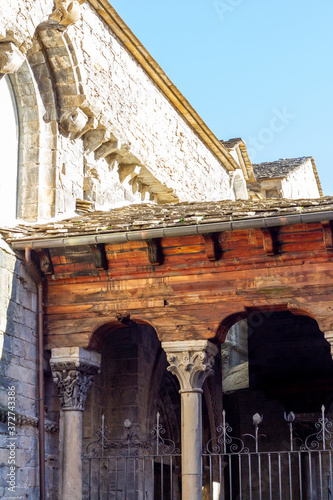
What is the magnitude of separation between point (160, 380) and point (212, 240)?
3.59m

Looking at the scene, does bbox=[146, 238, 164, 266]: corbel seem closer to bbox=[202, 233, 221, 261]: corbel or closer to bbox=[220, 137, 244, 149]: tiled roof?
bbox=[202, 233, 221, 261]: corbel

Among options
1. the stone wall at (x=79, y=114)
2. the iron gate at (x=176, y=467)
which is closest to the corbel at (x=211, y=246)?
the iron gate at (x=176, y=467)

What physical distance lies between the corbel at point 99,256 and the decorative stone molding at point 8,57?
2153 mm

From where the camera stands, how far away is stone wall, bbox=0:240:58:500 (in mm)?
7301

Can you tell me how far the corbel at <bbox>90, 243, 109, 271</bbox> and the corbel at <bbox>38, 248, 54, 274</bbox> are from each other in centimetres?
48

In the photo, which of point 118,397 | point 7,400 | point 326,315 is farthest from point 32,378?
point 326,315

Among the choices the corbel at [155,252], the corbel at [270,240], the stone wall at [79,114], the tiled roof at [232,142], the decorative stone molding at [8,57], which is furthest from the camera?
the tiled roof at [232,142]

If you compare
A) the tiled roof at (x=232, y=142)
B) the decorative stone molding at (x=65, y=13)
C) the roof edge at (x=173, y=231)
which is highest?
the tiled roof at (x=232, y=142)

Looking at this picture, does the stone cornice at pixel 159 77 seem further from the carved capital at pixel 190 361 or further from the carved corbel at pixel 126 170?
the carved capital at pixel 190 361

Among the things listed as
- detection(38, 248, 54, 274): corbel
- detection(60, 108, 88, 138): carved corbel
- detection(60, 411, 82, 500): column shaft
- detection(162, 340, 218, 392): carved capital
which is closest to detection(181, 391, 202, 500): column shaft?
detection(162, 340, 218, 392): carved capital

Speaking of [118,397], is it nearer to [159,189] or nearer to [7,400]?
[7,400]

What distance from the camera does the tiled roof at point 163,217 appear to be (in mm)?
7535

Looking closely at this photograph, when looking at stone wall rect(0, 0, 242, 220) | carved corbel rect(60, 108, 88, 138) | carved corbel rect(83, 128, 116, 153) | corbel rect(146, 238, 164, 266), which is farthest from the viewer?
carved corbel rect(83, 128, 116, 153)

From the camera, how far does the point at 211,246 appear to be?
777cm
